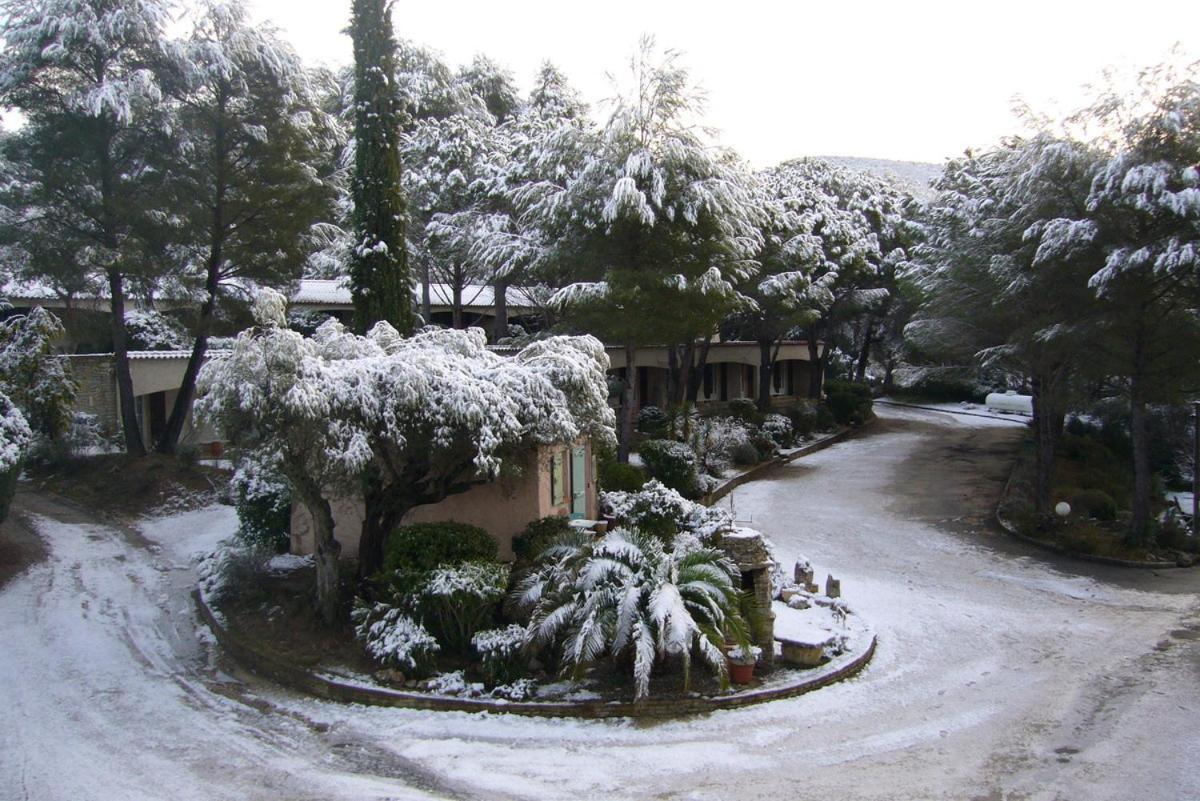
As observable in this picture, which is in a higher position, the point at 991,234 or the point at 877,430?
the point at 991,234

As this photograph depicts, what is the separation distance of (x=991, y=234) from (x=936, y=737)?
13779 mm

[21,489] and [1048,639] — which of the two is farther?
[21,489]

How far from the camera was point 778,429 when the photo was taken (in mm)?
28766

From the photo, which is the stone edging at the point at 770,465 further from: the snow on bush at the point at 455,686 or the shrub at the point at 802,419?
the snow on bush at the point at 455,686

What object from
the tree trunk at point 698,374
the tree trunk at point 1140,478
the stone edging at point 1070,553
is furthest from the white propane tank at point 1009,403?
the tree trunk at point 1140,478

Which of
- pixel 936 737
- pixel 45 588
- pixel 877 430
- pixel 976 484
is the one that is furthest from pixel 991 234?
pixel 45 588

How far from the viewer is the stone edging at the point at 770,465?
21.9m

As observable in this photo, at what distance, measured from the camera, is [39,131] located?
58.9ft

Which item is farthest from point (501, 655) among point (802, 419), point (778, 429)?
point (802, 419)

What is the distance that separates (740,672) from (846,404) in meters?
26.2

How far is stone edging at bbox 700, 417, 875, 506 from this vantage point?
21.9 m

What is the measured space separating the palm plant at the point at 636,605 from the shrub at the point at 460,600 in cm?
42

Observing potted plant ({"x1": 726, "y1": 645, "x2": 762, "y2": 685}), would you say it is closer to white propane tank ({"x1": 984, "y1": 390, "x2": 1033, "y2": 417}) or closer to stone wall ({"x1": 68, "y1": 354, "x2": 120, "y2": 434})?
stone wall ({"x1": 68, "y1": 354, "x2": 120, "y2": 434})

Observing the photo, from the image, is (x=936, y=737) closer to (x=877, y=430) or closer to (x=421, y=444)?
(x=421, y=444)
